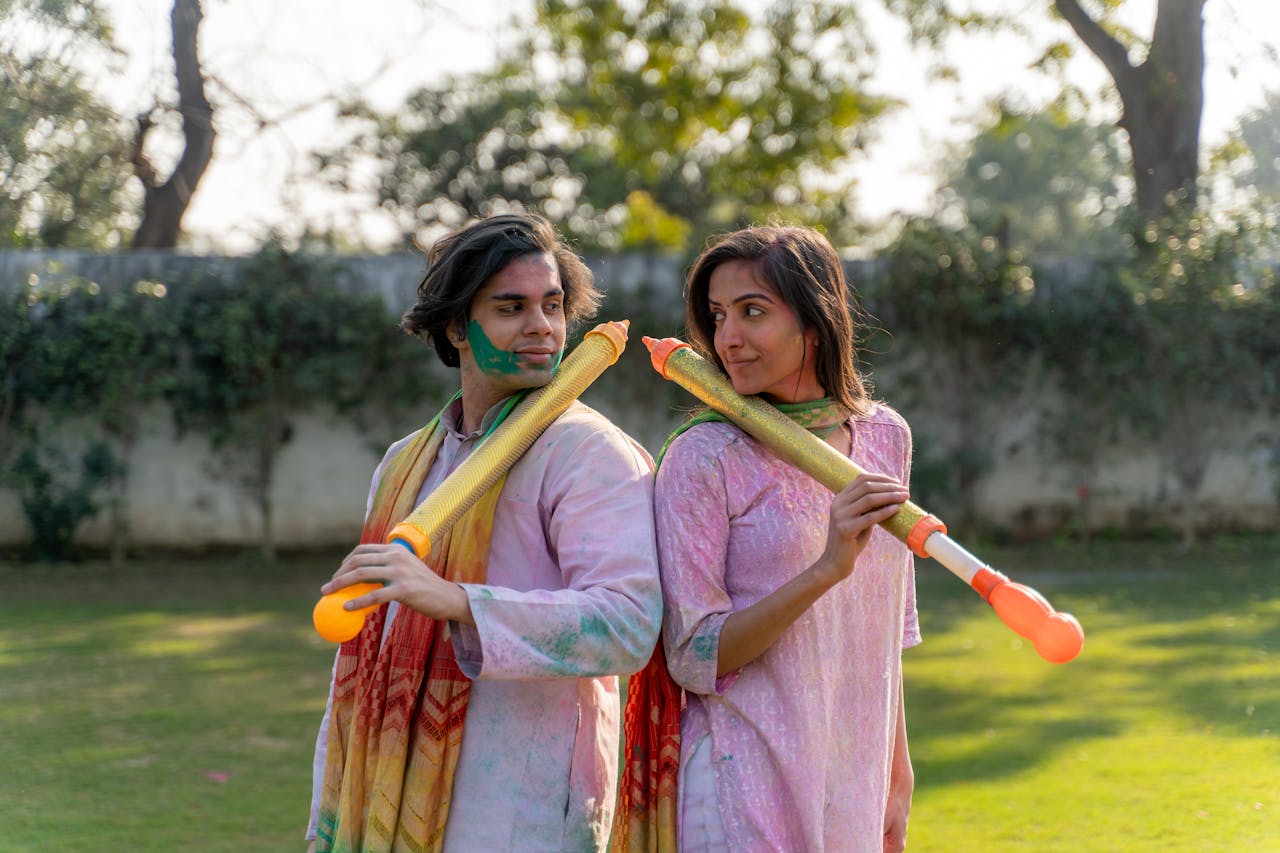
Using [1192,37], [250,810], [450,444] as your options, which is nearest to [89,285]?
[250,810]

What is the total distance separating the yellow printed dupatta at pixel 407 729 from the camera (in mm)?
2230

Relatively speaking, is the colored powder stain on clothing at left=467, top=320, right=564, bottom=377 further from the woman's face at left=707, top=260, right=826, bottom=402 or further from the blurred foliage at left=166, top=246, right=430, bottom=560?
the blurred foliage at left=166, top=246, right=430, bottom=560

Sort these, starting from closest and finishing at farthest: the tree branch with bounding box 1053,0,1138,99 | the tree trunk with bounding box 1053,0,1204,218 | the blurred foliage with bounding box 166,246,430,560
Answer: the blurred foliage with bounding box 166,246,430,560
the tree trunk with bounding box 1053,0,1204,218
the tree branch with bounding box 1053,0,1138,99

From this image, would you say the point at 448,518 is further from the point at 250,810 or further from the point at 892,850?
the point at 250,810

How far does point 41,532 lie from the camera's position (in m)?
11.2

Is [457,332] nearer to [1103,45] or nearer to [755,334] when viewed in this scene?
[755,334]

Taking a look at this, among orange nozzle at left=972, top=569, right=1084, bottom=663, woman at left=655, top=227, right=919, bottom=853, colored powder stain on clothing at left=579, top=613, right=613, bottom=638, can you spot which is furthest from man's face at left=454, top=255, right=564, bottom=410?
orange nozzle at left=972, top=569, right=1084, bottom=663

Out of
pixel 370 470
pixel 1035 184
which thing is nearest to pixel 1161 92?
pixel 370 470

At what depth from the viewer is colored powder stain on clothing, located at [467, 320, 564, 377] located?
2.43 meters

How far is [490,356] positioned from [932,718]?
4.43 metres

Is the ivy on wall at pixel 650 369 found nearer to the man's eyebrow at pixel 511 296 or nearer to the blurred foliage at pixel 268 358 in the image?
the blurred foliage at pixel 268 358

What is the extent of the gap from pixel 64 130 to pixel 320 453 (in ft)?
11.8

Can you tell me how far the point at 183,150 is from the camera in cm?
1315

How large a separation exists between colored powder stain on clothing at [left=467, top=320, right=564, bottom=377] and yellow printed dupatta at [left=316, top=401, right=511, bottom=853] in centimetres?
22
